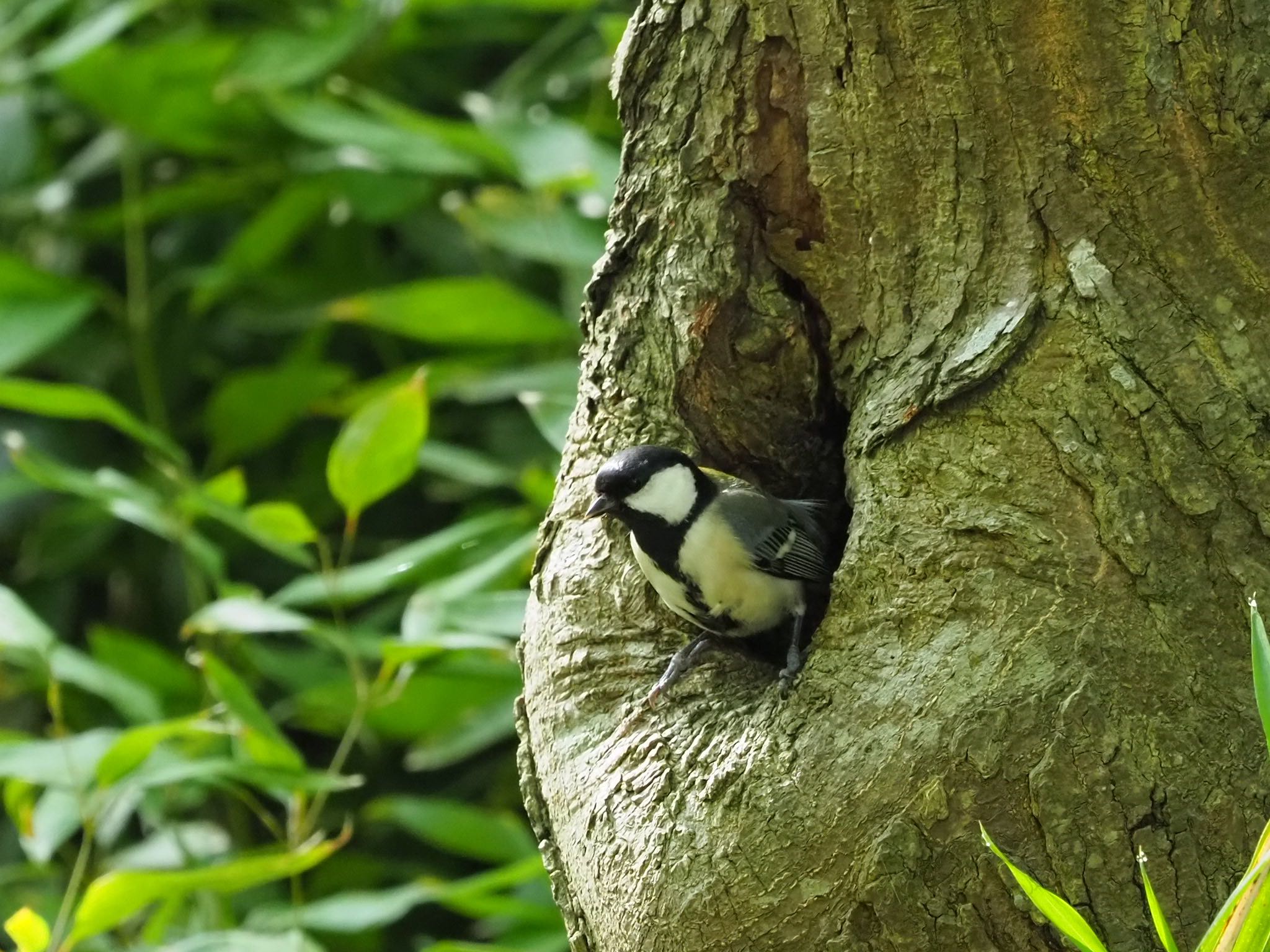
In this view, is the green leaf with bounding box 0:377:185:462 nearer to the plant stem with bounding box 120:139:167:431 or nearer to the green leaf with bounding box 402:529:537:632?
the green leaf with bounding box 402:529:537:632

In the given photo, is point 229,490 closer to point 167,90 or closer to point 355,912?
point 355,912

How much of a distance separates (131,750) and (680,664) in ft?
1.99

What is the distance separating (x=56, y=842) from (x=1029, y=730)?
1.08 m

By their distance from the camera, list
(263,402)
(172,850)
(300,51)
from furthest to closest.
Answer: (263,402) → (300,51) → (172,850)

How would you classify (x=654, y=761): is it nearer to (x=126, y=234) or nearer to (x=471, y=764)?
(x=471, y=764)

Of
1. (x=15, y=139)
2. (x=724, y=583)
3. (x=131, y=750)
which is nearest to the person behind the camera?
(x=724, y=583)

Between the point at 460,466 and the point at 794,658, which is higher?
the point at 460,466

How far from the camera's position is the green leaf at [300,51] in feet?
6.40

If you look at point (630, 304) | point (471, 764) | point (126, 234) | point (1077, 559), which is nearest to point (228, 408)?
point (126, 234)

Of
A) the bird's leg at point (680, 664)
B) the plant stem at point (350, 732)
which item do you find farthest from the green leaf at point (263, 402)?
the bird's leg at point (680, 664)

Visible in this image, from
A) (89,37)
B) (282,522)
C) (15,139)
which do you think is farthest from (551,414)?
(15,139)

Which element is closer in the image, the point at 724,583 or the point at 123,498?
the point at 724,583

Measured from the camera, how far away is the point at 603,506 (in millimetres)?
1124

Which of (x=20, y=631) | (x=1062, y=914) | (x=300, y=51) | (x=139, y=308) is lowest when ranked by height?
(x=1062, y=914)
